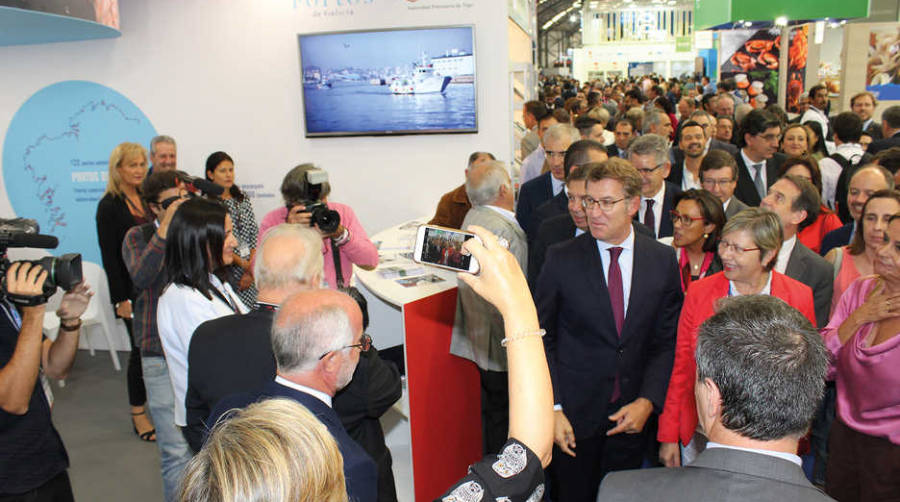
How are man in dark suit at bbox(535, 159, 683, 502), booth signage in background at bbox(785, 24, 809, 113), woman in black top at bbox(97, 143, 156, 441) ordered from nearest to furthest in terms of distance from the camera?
man in dark suit at bbox(535, 159, 683, 502) → woman in black top at bbox(97, 143, 156, 441) → booth signage in background at bbox(785, 24, 809, 113)

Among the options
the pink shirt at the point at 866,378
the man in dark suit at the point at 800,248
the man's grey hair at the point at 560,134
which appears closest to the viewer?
the pink shirt at the point at 866,378

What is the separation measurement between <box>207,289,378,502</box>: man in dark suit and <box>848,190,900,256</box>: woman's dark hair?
90.2 inches

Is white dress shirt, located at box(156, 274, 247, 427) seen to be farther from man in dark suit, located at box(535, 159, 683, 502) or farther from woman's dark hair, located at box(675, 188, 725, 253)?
woman's dark hair, located at box(675, 188, 725, 253)

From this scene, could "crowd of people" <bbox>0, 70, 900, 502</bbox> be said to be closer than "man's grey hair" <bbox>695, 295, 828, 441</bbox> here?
Yes

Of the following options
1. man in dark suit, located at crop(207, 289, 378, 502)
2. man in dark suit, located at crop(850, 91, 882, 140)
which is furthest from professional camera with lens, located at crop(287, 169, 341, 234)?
man in dark suit, located at crop(850, 91, 882, 140)

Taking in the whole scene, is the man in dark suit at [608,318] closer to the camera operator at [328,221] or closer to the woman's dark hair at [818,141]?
the camera operator at [328,221]

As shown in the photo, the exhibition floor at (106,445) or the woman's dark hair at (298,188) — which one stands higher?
the woman's dark hair at (298,188)

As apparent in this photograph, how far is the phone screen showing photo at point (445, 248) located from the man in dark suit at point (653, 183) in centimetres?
249

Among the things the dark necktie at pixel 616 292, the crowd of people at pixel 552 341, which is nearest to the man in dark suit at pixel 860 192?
the crowd of people at pixel 552 341

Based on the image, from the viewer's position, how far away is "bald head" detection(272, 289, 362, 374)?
5.14 feet

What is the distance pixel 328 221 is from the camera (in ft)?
9.96

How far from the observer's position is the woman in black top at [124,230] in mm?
4094

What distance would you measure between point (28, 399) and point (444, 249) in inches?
57.3

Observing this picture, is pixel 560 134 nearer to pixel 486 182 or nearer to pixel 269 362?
pixel 486 182
